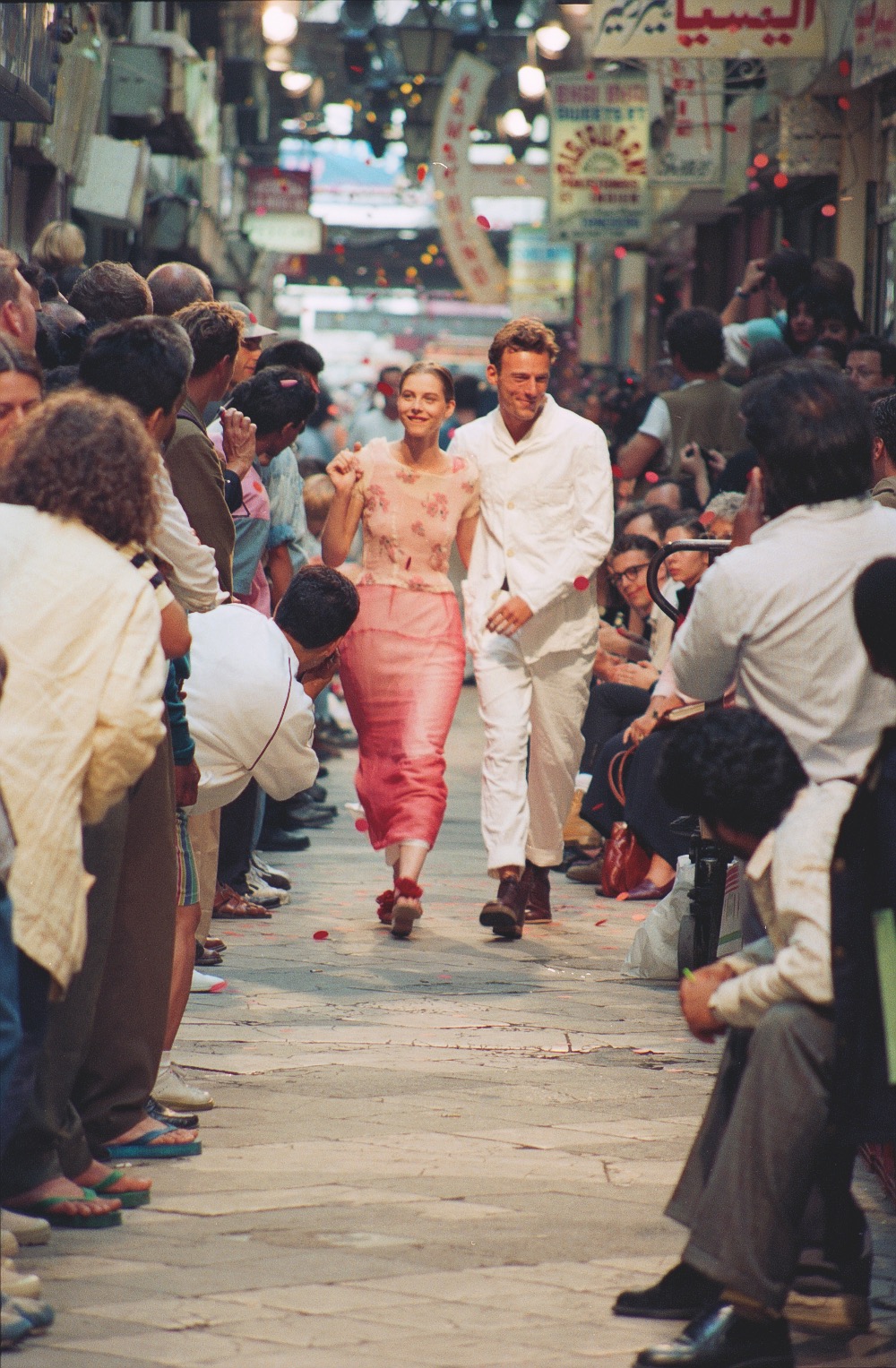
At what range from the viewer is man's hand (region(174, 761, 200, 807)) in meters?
4.93

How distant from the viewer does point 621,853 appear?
27.5ft

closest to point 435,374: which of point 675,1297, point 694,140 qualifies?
point 675,1297

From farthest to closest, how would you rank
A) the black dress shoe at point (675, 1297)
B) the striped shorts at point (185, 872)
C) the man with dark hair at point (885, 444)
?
the man with dark hair at point (885, 444) → the striped shorts at point (185, 872) → the black dress shoe at point (675, 1297)

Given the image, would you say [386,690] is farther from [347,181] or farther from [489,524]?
[347,181]

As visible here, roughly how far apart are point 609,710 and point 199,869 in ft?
12.1

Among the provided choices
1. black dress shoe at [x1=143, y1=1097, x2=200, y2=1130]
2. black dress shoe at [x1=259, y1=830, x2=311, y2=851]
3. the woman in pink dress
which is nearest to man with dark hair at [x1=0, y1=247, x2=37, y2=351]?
black dress shoe at [x1=143, y1=1097, x2=200, y2=1130]

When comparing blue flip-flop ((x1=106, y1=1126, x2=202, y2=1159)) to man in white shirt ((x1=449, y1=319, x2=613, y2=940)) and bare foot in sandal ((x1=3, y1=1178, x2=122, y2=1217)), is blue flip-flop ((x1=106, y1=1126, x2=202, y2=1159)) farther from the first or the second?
man in white shirt ((x1=449, y1=319, x2=613, y2=940))

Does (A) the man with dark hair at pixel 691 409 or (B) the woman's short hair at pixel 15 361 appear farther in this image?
(A) the man with dark hair at pixel 691 409

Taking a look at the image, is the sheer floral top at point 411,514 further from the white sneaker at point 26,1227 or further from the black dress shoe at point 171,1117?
the white sneaker at point 26,1227

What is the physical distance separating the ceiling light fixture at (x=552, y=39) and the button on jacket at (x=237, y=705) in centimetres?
1857

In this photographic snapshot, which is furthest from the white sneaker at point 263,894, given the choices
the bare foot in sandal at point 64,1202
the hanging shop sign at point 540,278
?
the hanging shop sign at point 540,278

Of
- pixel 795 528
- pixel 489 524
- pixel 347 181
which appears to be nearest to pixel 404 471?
pixel 489 524

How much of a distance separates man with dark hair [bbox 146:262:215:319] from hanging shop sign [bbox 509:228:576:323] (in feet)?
87.6

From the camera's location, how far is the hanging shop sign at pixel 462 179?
20.8 meters
